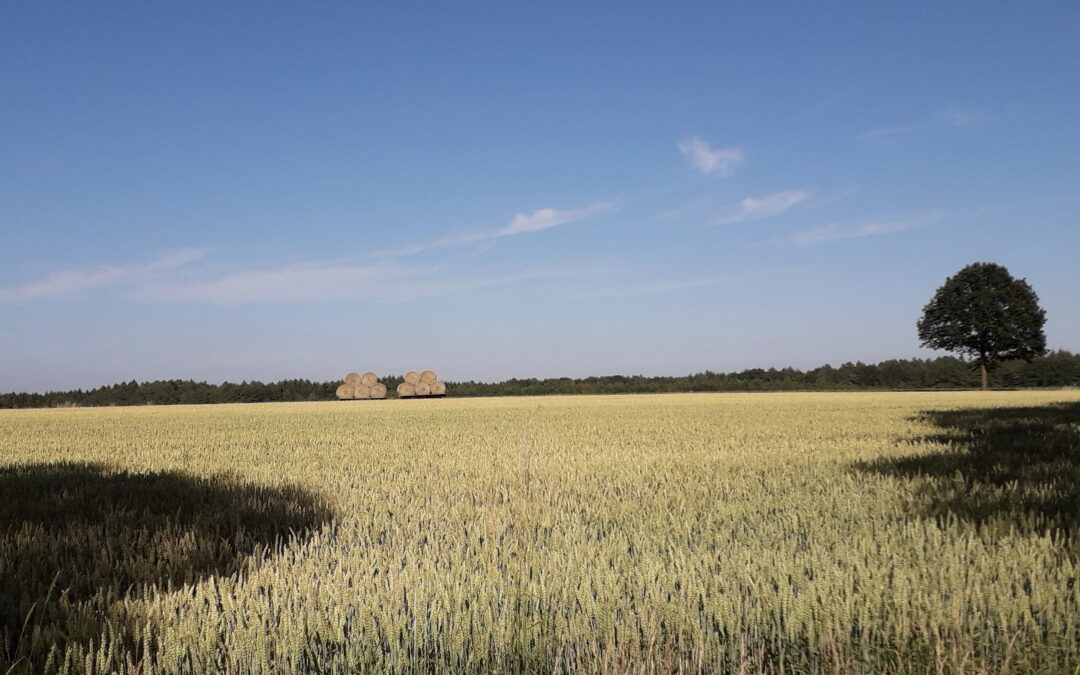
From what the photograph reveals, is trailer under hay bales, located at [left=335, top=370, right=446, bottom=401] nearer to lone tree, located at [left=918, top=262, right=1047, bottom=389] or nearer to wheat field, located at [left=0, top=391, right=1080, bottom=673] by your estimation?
lone tree, located at [left=918, top=262, right=1047, bottom=389]

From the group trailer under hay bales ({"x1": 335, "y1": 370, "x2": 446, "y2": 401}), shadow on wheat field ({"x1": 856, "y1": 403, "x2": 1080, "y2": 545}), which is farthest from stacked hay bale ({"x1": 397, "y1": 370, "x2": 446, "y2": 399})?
shadow on wheat field ({"x1": 856, "y1": 403, "x2": 1080, "y2": 545})

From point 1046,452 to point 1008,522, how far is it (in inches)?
244

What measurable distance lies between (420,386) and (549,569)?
63.4 metres

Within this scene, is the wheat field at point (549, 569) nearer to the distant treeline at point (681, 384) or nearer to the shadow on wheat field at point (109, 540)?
the shadow on wheat field at point (109, 540)

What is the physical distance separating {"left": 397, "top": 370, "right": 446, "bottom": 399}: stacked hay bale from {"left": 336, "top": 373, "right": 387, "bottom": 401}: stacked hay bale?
202cm

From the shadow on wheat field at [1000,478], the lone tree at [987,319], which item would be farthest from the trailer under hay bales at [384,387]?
the shadow on wheat field at [1000,478]

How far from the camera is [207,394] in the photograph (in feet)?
234

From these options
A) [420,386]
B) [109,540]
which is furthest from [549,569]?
[420,386]

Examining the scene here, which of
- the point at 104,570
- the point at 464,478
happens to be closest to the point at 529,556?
the point at 104,570

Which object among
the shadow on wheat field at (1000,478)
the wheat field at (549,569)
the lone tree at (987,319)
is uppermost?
the lone tree at (987,319)

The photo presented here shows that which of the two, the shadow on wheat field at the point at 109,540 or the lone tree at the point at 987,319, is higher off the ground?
the lone tree at the point at 987,319

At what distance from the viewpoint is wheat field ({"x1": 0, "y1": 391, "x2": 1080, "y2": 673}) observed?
2.80 meters

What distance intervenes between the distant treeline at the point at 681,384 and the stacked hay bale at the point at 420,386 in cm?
391

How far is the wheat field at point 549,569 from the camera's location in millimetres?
2805
